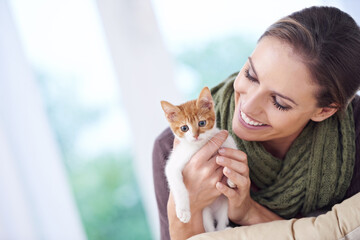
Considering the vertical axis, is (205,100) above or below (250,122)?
above

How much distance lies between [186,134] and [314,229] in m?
0.51

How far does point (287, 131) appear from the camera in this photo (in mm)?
1271

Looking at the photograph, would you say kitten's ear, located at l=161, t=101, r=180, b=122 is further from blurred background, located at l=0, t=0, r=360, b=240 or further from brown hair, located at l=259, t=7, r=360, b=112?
blurred background, located at l=0, t=0, r=360, b=240

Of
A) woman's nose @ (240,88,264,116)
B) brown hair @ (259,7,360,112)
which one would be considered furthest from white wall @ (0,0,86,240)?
brown hair @ (259,7,360,112)

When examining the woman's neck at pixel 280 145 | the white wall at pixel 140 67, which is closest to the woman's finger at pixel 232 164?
the woman's neck at pixel 280 145

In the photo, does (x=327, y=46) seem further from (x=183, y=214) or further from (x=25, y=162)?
(x=25, y=162)

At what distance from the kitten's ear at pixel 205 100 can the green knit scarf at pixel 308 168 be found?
20 centimetres

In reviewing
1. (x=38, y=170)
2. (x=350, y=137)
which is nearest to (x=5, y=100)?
(x=38, y=170)

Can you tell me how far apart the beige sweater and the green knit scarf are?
0.25 meters

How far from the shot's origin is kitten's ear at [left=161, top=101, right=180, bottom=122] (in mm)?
1195

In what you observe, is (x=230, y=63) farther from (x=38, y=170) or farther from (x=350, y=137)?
(x=38, y=170)

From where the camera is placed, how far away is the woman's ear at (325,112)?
1246 mm

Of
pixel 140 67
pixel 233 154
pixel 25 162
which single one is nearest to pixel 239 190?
pixel 233 154

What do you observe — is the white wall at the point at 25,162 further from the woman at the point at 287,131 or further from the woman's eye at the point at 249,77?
the woman's eye at the point at 249,77
